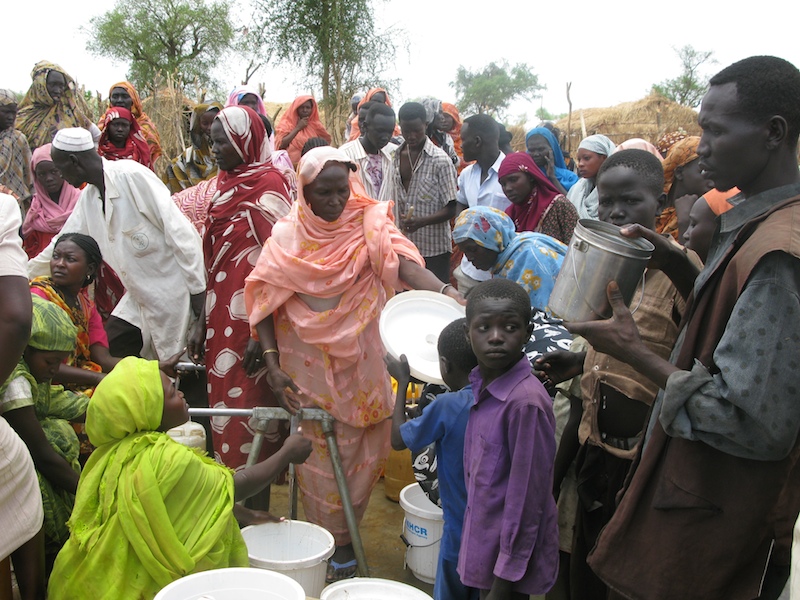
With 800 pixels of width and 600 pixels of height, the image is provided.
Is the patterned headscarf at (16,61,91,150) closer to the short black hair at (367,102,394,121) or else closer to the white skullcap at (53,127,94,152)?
the short black hair at (367,102,394,121)

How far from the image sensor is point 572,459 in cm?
277

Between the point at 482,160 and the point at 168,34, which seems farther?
the point at 168,34

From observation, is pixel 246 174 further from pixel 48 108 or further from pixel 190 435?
pixel 48 108

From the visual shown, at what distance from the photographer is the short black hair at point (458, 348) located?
2932 millimetres

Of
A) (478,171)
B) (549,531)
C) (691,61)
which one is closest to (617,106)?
(478,171)

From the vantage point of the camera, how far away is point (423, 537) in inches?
141

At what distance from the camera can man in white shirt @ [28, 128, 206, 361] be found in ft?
14.4

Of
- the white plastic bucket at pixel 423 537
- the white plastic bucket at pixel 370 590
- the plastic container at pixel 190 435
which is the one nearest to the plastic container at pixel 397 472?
the white plastic bucket at pixel 423 537

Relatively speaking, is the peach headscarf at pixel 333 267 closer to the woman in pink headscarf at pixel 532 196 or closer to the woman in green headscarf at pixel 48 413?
the woman in green headscarf at pixel 48 413

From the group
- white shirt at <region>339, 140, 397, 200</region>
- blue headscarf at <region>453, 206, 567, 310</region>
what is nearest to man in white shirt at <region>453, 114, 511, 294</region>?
white shirt at <region>339, 140, 397, 200</region>

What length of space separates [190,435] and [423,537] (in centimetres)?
152

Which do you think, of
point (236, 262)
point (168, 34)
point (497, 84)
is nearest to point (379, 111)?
point (236, 262)

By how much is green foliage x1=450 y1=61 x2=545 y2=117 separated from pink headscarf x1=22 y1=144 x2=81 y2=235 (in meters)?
48.7

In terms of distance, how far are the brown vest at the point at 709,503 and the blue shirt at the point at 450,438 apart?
1003 mm
